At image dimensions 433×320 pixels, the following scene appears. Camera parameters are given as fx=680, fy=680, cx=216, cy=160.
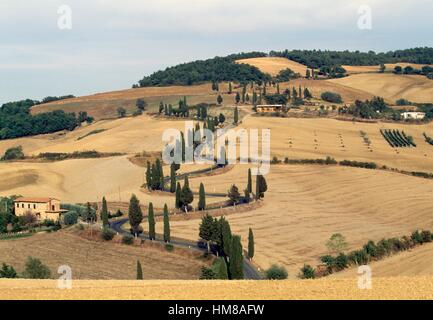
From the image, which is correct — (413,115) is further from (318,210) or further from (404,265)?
(404,265)

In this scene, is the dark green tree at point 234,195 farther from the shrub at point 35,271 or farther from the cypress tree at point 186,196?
the shrub at point 35,271

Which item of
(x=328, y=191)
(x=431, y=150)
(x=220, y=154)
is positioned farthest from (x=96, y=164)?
(x=431, y=150)

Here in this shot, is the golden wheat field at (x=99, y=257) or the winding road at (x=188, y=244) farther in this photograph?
the golden wheat field at (x=99, y=257)

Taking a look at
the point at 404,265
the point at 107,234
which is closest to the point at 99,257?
the point at 107,234

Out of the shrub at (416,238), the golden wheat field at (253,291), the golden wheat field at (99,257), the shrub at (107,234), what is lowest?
the golden wheat field at (99,257)

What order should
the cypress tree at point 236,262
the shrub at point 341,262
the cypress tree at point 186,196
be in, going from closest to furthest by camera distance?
the cypress tree at point 236,262 < the shrub at point 341,262 < the cypress tree at point 186,196

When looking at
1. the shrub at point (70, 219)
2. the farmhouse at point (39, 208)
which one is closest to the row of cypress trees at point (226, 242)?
the shrub at point (70, 219)

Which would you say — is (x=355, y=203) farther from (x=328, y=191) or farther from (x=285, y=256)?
(x=285, y=256)
